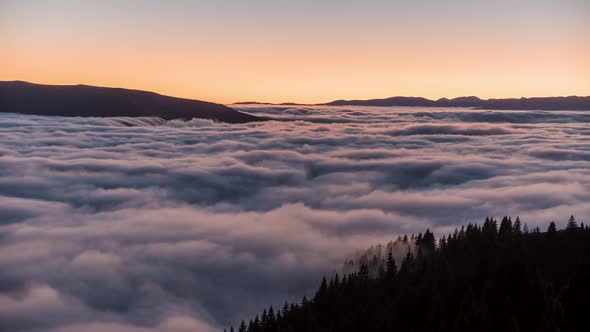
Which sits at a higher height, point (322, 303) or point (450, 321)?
point (450, 321)

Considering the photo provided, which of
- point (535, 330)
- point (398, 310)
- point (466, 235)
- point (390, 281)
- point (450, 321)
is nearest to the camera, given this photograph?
point (535, 330)

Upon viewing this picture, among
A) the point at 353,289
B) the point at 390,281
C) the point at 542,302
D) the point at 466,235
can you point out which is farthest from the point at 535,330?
the point at 466,235

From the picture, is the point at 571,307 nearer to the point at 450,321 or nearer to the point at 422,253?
the point at 450,321

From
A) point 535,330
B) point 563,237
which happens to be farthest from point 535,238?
point 535,330

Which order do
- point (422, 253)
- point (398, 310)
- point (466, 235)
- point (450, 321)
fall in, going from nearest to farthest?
point (450, 321) → point (398, 310) → point (466, 235) → point (422, 253)

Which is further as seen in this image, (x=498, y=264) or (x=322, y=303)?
(x=322, y=303)

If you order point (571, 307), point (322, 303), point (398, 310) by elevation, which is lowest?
point (322, 303)
